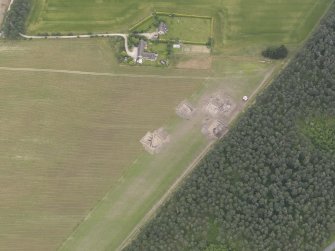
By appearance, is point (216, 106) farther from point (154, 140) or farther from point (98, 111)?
point (98, 111)

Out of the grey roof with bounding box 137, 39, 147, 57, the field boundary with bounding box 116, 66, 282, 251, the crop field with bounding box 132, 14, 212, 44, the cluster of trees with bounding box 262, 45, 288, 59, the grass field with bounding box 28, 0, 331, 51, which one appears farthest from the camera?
the grass field with bounding box 28, 0, 331, 51

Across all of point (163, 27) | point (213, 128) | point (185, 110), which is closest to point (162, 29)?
point (163, 27)

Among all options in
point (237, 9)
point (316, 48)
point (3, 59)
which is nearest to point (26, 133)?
point (3, 59)

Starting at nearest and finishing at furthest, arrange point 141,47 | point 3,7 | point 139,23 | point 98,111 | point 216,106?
1. point 216,106
2. point 98,111
3. point 141,47
4. point 139,23
5. point 3,7

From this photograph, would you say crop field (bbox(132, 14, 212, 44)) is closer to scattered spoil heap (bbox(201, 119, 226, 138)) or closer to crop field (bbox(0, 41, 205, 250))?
crop field (bbox(0, 41, 205, 250))

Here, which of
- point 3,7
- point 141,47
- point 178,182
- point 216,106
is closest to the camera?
point 178,182

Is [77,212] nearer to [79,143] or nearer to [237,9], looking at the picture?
[79,143]

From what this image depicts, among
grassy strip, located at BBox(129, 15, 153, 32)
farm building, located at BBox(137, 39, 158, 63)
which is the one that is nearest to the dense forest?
farm building, located at BBox(137, 39, 158, 63)
